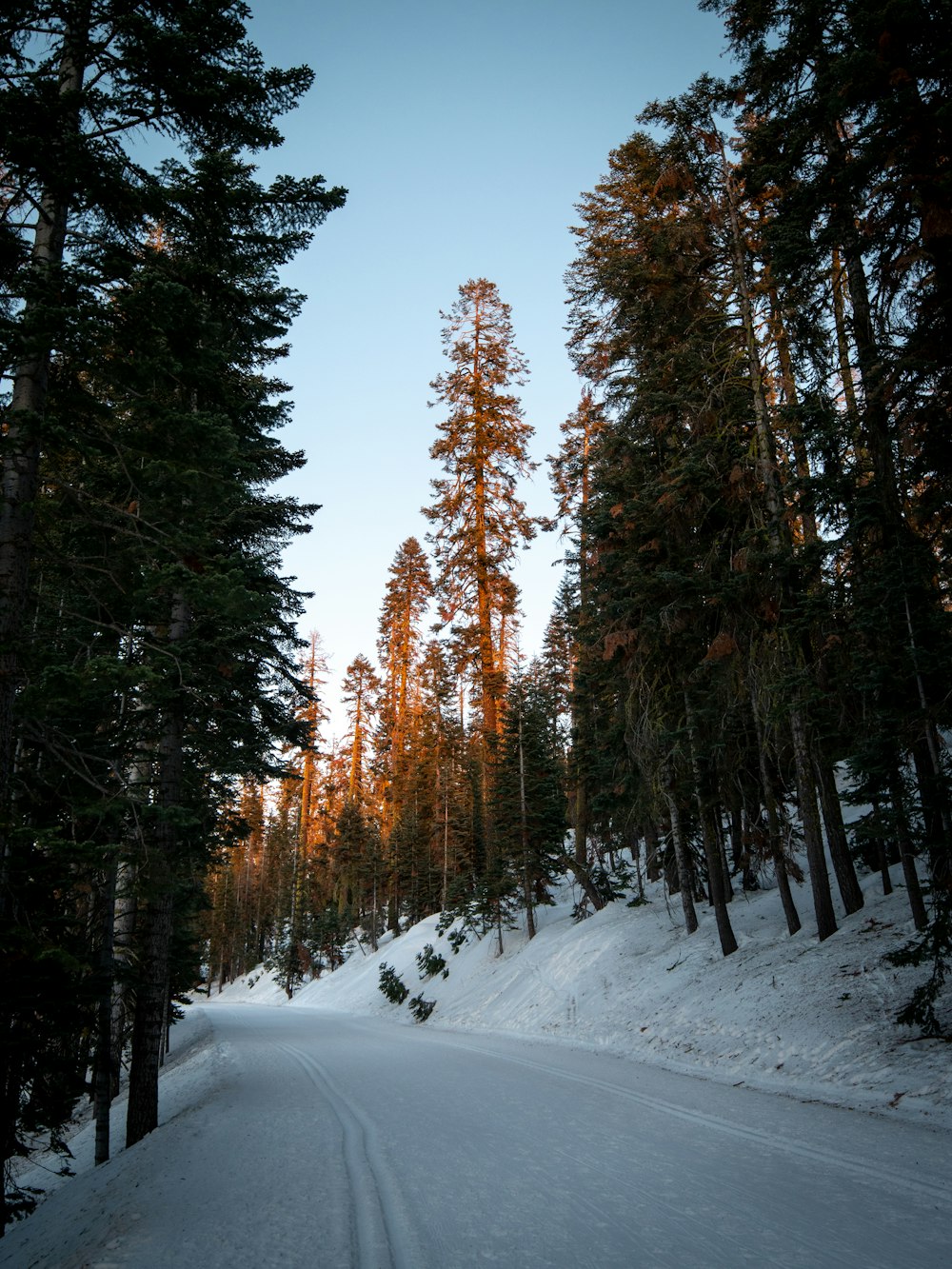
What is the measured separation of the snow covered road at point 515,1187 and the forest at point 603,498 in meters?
1.52

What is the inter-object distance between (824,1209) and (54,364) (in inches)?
394

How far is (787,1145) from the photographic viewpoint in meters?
6.11

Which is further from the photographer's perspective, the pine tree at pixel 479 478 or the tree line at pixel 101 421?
the pine tree at pixel 479 478

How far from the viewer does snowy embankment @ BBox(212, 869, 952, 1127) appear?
26.0 ft

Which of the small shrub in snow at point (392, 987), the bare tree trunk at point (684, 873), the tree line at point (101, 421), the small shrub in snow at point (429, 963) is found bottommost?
the small shrub in snow at point (392, 987)

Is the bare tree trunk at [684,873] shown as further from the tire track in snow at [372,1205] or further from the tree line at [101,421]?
the tree line at [101,421]

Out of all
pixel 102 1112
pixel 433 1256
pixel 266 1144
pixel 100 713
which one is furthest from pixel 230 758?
pixel 433 1256

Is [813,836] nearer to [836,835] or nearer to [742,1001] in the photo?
[836,835]

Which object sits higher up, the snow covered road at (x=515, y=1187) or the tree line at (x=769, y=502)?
the tree line at (x=769, y=502)

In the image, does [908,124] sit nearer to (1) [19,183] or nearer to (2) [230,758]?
(1) [19,183]

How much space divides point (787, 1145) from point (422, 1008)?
67.0 ft

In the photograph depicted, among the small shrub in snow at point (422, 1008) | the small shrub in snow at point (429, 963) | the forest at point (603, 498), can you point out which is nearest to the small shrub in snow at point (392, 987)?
the small shrub in snow at point (429, 963)

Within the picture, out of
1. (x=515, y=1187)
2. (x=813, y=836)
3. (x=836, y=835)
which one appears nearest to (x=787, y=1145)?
(x=515, y=1187)

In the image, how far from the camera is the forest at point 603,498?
6.68 metres
